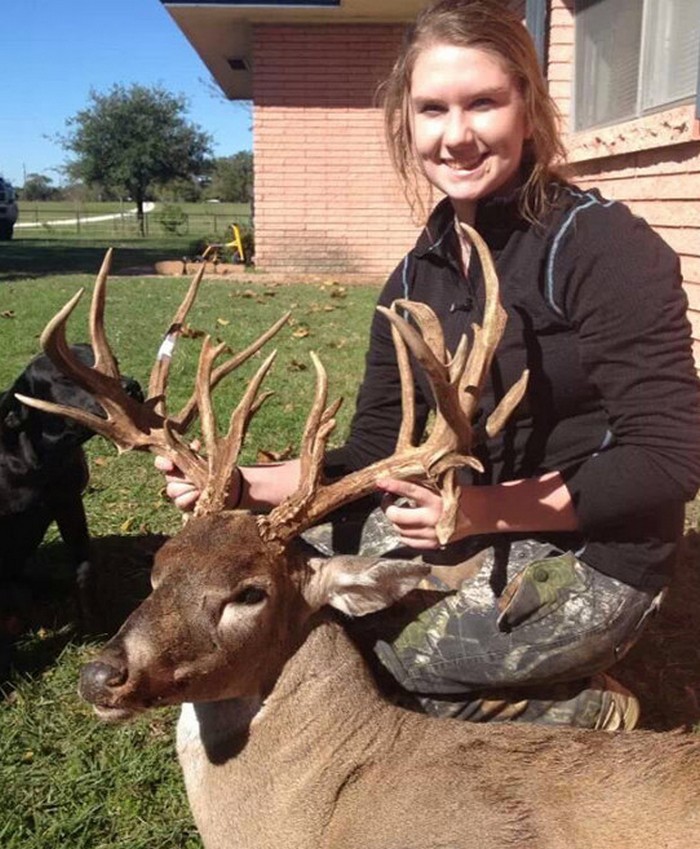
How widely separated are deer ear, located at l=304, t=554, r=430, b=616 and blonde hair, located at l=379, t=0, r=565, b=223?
3.51 feet

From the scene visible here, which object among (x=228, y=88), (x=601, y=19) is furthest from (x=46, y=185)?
(x=601, y=19)

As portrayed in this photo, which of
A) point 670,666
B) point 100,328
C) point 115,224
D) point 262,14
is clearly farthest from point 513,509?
point 115,224

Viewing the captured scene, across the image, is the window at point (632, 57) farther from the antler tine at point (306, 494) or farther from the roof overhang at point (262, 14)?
the roof overhang at point (262, 14)

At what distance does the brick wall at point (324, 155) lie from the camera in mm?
15602

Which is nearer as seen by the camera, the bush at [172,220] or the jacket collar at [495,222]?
the jacket collar at [495,222]

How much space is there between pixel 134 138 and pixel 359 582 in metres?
50.6

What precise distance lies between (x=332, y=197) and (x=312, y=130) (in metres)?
Answer: 1.10

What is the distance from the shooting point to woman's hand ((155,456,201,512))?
2.85m

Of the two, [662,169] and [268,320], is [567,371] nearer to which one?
[662,169]

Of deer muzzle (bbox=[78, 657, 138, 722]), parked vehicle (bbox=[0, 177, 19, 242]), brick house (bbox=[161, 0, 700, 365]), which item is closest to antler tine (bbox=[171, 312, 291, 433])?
deer muzzle (bbox=[78, 657, 138, 722])

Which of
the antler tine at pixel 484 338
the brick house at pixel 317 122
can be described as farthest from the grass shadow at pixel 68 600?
the brick house at pixel 317 122

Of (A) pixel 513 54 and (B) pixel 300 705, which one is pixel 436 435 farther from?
(A) pixel 513 54

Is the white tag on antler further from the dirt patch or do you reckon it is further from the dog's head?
the dirt patch

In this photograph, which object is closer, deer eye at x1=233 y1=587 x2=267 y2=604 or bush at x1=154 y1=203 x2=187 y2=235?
deer eye at x1=233 y1=587 x2=267 y2=604
